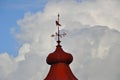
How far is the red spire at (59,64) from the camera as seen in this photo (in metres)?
51.5

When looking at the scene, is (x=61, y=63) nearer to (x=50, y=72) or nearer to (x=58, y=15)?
(x=50, y=72)

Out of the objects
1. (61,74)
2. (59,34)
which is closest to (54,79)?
(61,74)

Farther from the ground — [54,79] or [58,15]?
[58,15]

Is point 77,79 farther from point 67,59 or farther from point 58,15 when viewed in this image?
point 58,15

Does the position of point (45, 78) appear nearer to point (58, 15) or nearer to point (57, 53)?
point (57, 53)

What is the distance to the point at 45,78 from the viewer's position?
2050 inches

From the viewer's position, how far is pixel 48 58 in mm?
52562

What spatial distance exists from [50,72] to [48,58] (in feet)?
4.66

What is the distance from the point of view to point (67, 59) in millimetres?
52188

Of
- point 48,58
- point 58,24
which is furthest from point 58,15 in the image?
point 48,58

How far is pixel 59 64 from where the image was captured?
52.2m

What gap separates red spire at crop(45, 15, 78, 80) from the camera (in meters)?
51.5

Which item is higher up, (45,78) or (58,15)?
(58,15)

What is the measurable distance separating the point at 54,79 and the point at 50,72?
4.39ft
